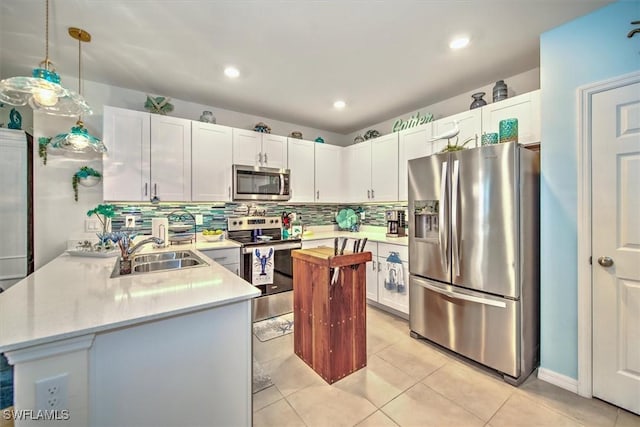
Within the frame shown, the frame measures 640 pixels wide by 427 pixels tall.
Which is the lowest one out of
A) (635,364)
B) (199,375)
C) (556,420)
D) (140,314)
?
(556,420)

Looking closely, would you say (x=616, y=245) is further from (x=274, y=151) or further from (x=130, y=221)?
(x=130, y=221)

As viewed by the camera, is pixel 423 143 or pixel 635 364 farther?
pixel 423 143

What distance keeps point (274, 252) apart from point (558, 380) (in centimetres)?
261

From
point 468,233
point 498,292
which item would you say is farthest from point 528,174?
point 498,292

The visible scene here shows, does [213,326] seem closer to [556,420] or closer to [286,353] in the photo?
[286,353]

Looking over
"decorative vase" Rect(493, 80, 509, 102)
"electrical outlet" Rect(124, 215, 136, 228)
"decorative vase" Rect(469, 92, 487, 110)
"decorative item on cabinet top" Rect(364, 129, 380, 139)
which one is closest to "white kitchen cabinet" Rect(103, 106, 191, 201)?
"electrical outlet" Rect(124, 215, 136, 228)

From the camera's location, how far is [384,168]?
3.48 meters

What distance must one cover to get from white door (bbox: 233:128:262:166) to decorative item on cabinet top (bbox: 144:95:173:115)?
70 cm

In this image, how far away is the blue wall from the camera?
1.69m

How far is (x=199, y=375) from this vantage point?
115cm

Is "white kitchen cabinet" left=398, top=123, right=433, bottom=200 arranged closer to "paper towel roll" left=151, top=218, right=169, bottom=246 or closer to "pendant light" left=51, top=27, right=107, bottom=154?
"paper towel roll" left=151, top=218, right=169, bottom=246

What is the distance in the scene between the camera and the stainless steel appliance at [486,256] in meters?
1.85

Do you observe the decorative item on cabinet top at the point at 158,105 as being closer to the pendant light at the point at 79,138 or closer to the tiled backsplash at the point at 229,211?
the pendant light at the point at 79,138

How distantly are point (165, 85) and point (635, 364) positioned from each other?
4315 mm
